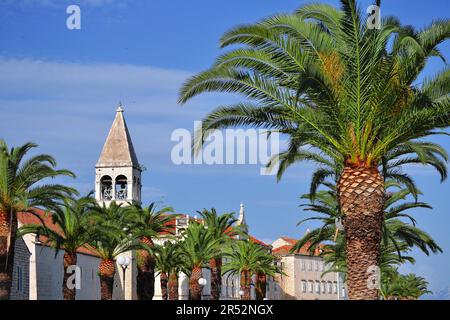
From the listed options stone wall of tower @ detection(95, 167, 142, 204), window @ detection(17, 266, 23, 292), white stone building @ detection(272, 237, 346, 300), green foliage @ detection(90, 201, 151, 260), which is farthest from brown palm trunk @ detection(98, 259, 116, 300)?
white stone building @ detection(272, 237, 346, 300)

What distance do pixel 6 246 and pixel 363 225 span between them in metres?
18.9

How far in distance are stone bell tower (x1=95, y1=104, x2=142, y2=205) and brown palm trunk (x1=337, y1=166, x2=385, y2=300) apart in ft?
230

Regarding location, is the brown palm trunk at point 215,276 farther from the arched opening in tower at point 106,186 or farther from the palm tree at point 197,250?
the arched opening in tower at point 106,186

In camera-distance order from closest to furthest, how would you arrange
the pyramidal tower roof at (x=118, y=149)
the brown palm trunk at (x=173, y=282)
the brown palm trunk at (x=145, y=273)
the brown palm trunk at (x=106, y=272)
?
1. the brown palm trunk at (x=106, y=272)
2. the brown palm trunk at (x=145, y=273)
3. the brown palm trunk at (x=173, y=282)
4. the pyramidal tower roof at (x=118, y=149)

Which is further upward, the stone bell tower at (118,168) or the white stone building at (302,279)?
the stone bell tower at (118,168)

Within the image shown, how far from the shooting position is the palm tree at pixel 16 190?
110 ft

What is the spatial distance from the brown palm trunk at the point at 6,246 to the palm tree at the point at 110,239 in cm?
925

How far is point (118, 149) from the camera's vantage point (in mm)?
92375

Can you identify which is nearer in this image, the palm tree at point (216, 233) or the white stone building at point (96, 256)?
the palm tree at point (216, 233)

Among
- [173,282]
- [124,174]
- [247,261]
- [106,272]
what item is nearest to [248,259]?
[247,261]

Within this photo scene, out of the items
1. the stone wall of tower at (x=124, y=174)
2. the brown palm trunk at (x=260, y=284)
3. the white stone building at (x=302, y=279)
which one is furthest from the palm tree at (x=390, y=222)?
the white stone building at (x=302, y=279)
